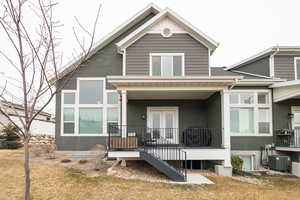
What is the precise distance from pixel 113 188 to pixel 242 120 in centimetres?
773

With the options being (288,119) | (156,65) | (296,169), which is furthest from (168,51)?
(296,169)

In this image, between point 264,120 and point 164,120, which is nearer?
point 264,120

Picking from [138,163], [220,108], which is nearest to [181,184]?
[138,163]

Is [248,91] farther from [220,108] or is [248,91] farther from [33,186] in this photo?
[33,186]

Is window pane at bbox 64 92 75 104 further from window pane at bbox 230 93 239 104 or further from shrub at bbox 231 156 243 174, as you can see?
shrub at bbox 231 156 243 174

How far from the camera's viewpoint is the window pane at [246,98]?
448 inches

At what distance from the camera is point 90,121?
37.6ft

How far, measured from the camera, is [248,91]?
11367 millimetres

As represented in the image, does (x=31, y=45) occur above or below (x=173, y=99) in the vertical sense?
above

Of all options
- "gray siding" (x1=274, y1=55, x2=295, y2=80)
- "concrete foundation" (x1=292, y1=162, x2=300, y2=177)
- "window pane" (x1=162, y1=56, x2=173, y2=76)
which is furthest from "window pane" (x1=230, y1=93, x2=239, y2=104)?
"concrete foundation" (x1=292, y1=162, x2=300, y2=177)

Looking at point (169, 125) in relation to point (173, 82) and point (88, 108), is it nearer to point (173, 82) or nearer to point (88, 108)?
point (173, 82)

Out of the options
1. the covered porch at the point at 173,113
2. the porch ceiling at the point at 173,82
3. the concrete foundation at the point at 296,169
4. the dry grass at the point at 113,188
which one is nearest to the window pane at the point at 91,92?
the covered porch at the point at 173,113

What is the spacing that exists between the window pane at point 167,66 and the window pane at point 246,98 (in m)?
3.88

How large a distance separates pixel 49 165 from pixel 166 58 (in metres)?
7.16
